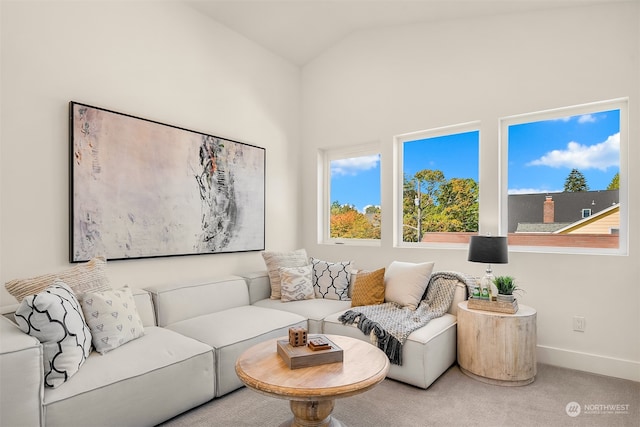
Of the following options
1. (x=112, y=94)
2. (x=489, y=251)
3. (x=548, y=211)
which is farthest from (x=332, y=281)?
(x=112, y=94)

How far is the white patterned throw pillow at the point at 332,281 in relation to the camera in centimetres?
348

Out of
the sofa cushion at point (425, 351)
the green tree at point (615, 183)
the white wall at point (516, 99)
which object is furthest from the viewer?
the green tree at point (615, 183)

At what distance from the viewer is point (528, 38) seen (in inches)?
121

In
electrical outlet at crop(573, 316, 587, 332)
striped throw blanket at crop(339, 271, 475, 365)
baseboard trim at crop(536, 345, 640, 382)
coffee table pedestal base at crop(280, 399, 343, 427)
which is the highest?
striped throw blanket at crop(339, 271, 475, 365)

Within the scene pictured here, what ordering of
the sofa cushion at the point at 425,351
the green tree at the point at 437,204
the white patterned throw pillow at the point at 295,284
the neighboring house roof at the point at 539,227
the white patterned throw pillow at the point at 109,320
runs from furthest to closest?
the green tree at the point at 437,204
the white patterned throw pillow at the point at 295,284
the neighboring house roof at the point at 539,227
the sofa cushion at the point at 425,351
the white patterned throw pillow at the point at 109,320

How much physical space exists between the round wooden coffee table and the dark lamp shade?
1.24 metres

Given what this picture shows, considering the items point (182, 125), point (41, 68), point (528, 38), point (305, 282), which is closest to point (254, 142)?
point (182, 125)

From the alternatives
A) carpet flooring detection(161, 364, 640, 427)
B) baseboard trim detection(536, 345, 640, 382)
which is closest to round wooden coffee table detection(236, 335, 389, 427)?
carpet flooring detection(161, 364, 640, 427)

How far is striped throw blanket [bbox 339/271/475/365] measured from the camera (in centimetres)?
253

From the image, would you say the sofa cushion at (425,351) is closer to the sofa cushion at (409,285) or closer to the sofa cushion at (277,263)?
the sofa cushion at (409,285)

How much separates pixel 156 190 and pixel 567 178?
3.35 metres

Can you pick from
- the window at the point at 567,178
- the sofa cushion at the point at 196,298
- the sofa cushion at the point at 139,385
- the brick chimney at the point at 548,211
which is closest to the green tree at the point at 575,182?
the window at the point at 567,178

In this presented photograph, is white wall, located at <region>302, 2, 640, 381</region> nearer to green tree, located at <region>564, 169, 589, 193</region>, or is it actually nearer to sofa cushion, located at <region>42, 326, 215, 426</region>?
green tree, located at <region>564, 169, 589, 193</region>

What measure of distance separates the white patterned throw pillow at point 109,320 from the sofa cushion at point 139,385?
5 cm
